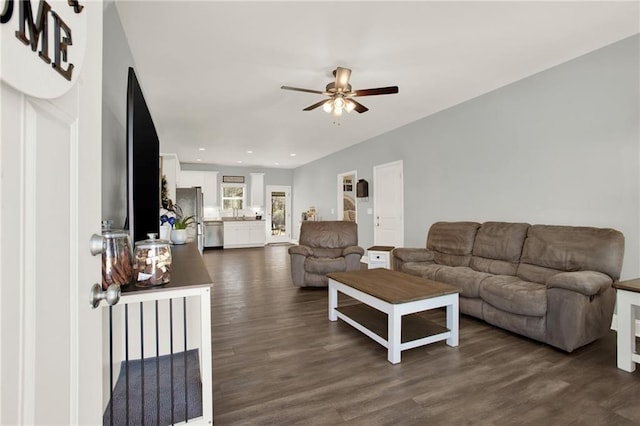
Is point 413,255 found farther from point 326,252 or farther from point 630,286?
point 630,286

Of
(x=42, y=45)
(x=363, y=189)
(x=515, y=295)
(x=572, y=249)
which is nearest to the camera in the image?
(x=42, y=45)

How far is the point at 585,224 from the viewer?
9.94 ft

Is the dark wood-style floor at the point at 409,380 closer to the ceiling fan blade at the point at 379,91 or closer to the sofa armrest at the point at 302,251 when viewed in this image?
the sofa armrest at the point at 302,251

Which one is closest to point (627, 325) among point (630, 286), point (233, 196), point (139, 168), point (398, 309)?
point (630, 286)

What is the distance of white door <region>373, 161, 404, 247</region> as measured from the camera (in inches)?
219

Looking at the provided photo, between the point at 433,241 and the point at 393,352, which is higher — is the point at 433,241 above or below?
above

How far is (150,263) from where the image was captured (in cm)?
143

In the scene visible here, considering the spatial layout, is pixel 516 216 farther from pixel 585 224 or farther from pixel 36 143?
pixel 36 143

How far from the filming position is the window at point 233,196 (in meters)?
9.95

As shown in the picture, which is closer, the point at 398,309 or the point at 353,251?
the point at 398,309

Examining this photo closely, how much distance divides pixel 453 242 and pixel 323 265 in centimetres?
171

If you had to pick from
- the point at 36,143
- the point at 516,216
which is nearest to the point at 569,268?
the point at 516,216

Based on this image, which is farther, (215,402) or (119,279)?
(215,402)

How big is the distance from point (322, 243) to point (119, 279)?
3373 mm
